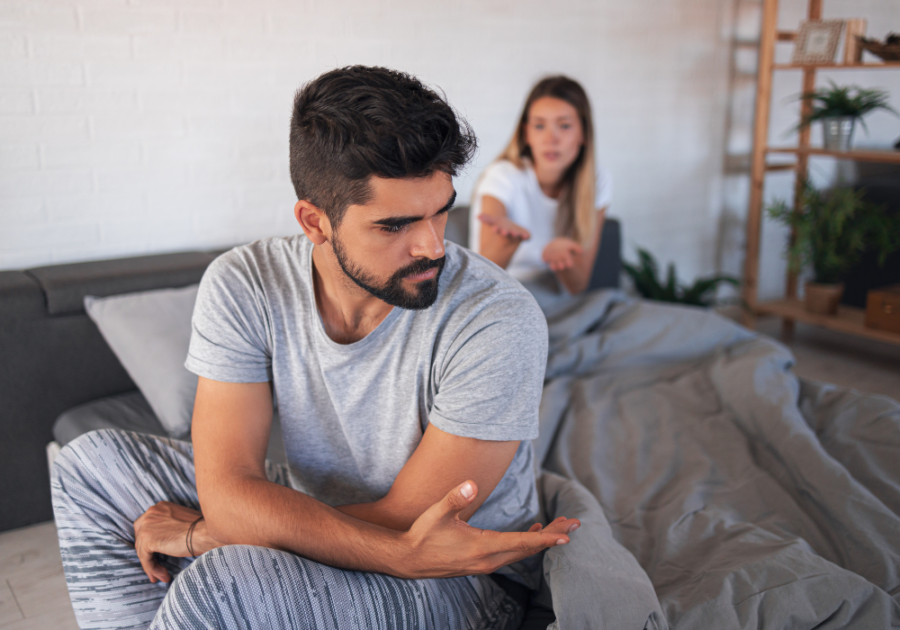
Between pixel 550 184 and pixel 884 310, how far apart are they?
62.3 inches

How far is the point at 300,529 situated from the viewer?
3.51 feet

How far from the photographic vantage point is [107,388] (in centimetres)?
206

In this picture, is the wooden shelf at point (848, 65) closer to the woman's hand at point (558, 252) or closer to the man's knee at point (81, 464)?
the woman's hand at point (558, 252)

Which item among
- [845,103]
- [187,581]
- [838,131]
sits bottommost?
[187,581]

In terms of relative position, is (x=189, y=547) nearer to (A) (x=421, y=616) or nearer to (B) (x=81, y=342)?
(A) (x=421, y=616)

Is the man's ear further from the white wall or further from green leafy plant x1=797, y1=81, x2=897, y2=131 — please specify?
green leafy plant x1=797, y1=81, x2=897, y2=131

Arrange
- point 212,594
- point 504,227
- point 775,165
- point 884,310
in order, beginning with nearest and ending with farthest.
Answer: point 212,594 → point 504,227 → point 884,310 → point 775,165

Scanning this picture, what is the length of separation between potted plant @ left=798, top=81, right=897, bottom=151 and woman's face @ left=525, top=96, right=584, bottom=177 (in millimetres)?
1326

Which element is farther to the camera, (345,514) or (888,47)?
(888,47)

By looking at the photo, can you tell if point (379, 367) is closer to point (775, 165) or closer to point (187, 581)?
point (187, 581)

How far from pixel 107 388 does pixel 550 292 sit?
1403 millimetres

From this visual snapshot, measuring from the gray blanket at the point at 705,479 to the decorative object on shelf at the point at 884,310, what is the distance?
121 centimetres

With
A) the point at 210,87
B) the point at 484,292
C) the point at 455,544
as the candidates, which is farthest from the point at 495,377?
the point at 210,87

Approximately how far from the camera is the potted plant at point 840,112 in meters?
3.04
